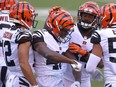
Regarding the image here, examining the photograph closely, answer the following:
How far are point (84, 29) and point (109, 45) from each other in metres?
0.74

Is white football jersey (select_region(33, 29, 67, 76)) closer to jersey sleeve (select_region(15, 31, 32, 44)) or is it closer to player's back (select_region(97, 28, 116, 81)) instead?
jersey sleeve (select_region(15, 31, 32, 44))

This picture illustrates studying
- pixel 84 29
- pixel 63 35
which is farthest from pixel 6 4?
pixel 63 35

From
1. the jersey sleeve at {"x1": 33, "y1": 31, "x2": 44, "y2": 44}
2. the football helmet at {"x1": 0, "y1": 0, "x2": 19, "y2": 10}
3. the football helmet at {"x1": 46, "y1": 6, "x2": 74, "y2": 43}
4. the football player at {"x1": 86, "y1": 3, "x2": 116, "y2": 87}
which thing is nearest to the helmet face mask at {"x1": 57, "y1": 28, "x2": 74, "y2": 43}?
the football helmet at {"x1": 46, "y1": 6, "x2": 74, "y2": 43}

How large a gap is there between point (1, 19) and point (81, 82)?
158cm

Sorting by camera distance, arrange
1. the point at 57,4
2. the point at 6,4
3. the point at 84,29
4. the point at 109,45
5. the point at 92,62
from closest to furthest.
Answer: the point at 109,45 < the point at 92,62 < the point at 84,29 < the point at 6,4 < the point at 57,4

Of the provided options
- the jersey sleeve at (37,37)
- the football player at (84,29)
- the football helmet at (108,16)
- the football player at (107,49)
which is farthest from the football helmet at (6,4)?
the football player at (107,49)

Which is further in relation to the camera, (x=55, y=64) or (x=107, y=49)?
(x=55, y=64)

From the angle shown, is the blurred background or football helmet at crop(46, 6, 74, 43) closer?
football helmet at crop(46, 6, 74, 43)

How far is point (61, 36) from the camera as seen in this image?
526 cm

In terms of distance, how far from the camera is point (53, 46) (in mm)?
5238

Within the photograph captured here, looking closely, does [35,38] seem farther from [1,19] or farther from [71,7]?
[71,7]

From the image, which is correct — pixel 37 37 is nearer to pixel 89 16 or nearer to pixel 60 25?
pixel 60 25

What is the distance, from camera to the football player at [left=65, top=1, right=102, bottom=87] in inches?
217

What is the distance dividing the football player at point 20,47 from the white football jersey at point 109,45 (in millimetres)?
725
